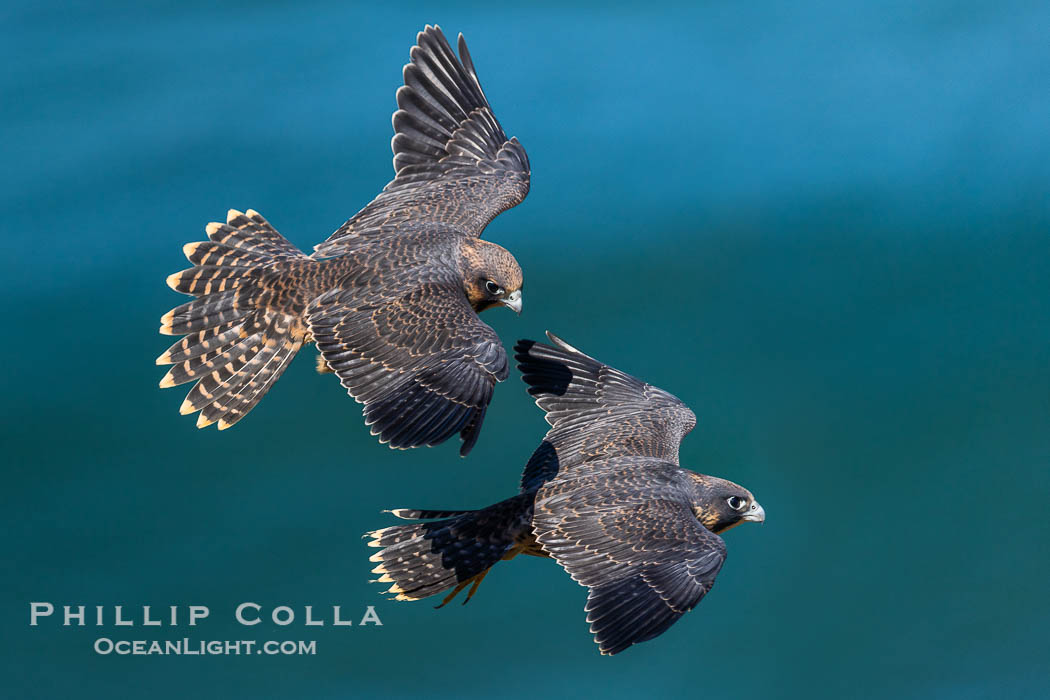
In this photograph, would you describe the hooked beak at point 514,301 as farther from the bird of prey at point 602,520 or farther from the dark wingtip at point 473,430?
the dark wingtip at point 473,430

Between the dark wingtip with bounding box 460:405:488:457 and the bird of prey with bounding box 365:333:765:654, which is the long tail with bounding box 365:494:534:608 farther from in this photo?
the dark wingtip with bounding box 460:405:488:457

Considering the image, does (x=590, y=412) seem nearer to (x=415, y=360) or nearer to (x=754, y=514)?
(x=754, y=514)

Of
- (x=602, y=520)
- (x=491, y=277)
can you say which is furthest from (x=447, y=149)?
(x=602, y=520)

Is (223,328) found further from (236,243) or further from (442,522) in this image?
(442,522)

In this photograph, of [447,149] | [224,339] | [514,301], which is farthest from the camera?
[447,149]

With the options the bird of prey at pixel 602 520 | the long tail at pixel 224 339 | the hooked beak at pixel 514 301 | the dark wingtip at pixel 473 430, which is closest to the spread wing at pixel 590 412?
the bird of prey at pixel 602 520

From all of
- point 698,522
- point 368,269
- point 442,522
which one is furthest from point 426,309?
point 698,522

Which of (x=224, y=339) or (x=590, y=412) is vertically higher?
(x=224, y=339)
